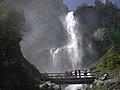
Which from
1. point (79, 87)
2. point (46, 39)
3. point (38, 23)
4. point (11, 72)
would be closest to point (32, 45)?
point (46, 39)

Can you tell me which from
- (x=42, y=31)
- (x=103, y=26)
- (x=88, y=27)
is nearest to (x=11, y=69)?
(x=103, y=26)

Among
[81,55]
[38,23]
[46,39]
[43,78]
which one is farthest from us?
[38,23]

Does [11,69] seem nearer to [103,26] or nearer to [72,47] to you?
[72,47]

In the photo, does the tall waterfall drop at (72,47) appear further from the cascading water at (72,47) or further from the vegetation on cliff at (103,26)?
the vegetation on cliff at (103,26)

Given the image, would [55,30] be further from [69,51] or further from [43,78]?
[43,78]

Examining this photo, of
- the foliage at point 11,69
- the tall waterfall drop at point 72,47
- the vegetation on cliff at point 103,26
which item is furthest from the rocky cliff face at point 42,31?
the foliage at point 11,69

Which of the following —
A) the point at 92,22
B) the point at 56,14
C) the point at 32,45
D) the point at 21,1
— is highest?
the point at 21,1

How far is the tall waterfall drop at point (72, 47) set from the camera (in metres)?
80.6

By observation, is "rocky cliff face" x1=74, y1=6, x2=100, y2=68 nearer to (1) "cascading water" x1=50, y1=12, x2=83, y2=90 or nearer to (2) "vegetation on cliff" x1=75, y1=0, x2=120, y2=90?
(2) "vegetation on cliff" x1=75, y1=0, x2=120, y2=90

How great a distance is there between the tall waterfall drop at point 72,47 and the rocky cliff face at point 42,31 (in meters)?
1.79

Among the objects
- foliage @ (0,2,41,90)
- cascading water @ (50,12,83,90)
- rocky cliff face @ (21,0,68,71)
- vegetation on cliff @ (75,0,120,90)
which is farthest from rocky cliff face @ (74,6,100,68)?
foliage @ (0,2,41,90)

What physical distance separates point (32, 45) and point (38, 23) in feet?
48.4

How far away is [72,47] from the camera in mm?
86688

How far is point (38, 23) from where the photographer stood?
105812 millimetres
